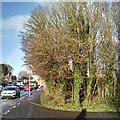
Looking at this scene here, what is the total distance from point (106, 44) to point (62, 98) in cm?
383

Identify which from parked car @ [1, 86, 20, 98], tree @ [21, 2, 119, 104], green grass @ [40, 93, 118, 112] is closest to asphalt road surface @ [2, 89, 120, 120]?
green grass @ [40, 93, 118, 112]

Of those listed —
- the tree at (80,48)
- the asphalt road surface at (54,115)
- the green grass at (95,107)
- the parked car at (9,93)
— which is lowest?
the asphalt road surface at (54,115)

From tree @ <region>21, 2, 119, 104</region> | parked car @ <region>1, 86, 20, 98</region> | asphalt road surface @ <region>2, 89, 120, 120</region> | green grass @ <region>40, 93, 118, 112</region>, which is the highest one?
tree @ <region>21, 2, 119, 104</region>

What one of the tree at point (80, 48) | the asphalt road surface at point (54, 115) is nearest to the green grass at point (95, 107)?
the asphalt road surface at point (54, 115)

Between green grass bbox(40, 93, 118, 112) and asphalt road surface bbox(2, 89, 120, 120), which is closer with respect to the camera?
asphalt road surface bbox(2, 89, 120, 120)

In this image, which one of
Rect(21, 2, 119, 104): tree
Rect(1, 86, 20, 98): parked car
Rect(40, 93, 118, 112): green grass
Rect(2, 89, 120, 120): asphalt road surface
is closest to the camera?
Rect(2, 89, 120, 120): asphalt road surface

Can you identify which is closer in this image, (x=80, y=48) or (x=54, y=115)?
(x=54, y=115)

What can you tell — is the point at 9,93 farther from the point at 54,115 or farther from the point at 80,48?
the point at 54,115

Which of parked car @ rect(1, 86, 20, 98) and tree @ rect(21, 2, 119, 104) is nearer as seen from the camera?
tree @ rect(21, 2, 119, 104)

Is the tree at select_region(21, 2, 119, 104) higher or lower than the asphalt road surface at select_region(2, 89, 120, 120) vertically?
higher

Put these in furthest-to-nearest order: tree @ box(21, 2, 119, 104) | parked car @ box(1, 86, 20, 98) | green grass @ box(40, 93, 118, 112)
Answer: parked car @ box(1, 86, 20, 98), green grass @ box(40, 93, 118, 112), tree @ box(21, 2, 119, 104)

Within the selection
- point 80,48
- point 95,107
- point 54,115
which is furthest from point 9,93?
point 54,115

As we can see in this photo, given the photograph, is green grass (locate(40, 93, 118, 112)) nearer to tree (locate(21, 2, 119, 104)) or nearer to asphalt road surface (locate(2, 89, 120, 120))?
asphalt road surface (locate(2, 89, 120, 120))

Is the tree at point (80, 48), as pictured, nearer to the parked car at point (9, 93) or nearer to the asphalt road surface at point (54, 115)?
the asphalt road surface at point (54, 115)
